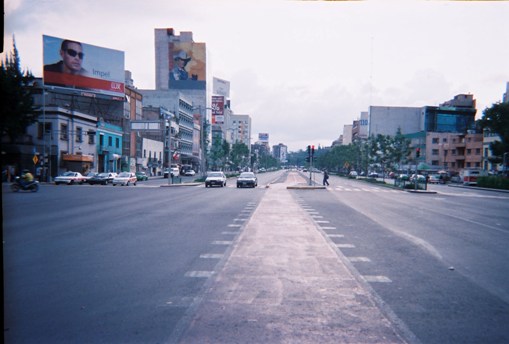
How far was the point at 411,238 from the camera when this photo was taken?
9.60 meters

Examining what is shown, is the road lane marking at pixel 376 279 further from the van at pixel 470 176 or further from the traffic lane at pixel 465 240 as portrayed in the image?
the van at pixel 470 176

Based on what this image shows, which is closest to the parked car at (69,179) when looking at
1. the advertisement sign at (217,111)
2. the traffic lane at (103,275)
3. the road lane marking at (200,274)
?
the traffic lane at (103,275)

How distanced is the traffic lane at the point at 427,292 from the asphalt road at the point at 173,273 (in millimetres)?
17

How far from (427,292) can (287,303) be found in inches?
86.6

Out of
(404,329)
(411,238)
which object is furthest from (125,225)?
(404,329)

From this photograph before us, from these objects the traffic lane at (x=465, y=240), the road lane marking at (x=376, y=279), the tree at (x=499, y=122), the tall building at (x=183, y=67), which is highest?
the tall building at (x=183, y=67)

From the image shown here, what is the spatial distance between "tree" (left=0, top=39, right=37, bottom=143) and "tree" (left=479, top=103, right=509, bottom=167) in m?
49.9

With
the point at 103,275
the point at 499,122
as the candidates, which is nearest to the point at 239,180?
the point at 103,275

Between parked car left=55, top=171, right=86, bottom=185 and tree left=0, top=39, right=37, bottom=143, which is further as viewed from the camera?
parked car left=55, top=171, right=86, bottom=185

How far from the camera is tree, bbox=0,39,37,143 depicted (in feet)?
8.08

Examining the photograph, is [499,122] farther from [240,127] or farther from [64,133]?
[240,127]

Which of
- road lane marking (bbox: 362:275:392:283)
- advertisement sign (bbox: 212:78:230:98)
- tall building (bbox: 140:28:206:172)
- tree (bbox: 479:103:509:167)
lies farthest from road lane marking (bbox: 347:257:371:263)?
advertisement sign (bbox: 212:78:230:98)

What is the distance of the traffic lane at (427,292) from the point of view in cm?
406

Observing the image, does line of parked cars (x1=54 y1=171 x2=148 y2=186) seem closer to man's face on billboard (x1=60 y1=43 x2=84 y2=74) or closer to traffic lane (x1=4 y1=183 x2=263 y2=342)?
man's face on billboard (x1=60 y1=43 x2=84 y2=74)
